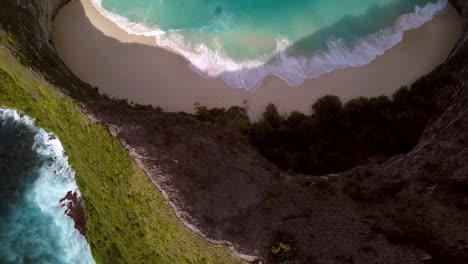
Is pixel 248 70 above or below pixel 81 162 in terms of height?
above

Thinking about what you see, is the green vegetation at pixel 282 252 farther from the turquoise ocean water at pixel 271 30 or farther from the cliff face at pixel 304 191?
the turquoise ocean water at pixel 271 30

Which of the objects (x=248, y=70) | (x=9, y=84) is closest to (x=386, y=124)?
(x=248, y=70)

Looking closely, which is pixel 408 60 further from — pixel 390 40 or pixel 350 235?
pixel 350 235

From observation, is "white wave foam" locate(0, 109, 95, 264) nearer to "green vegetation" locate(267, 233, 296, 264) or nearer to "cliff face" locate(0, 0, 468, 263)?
"cliff face" locate(0, 0, 468, 263)

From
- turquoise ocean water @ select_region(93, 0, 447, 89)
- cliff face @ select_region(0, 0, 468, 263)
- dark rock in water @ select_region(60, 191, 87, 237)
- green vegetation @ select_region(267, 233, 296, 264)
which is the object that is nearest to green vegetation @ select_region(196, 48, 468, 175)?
cliff face @ select_region(0, 0, 468, 263)

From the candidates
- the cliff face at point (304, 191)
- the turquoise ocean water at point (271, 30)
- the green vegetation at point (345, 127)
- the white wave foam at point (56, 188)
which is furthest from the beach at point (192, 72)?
the white wave foam at point (56, 188)

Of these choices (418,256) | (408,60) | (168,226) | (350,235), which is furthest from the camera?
(408,60)

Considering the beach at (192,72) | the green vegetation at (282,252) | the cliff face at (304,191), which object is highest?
the beach at (192,72)
